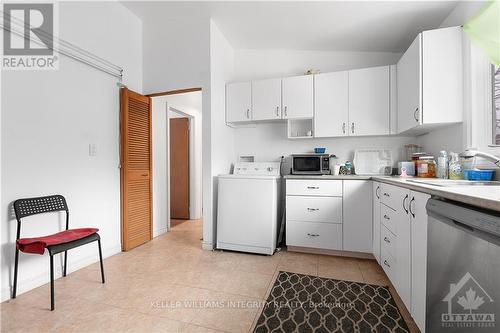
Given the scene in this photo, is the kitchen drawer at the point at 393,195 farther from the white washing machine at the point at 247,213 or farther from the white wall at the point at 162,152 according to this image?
the white wall at the point at 162,152

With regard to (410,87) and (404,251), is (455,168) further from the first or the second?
(404,251)

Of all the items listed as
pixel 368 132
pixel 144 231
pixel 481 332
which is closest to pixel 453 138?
pixel 368 132

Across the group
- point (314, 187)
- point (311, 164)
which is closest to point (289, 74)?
point (311, 164)

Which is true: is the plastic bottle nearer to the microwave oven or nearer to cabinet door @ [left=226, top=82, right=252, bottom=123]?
the microwave oven

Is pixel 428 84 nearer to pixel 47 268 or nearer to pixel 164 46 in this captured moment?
pixel 164 46

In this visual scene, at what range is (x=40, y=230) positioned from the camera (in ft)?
6.39

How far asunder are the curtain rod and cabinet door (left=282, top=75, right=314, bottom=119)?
1.99 m

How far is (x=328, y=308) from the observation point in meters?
1.64

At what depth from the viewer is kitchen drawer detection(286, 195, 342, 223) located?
2.49 m

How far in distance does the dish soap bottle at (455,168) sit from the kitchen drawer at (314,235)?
1.06m

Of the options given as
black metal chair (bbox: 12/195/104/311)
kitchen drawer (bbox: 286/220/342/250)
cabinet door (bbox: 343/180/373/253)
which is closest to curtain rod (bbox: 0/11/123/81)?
black metal chair (bbox: 12/195/104/311)

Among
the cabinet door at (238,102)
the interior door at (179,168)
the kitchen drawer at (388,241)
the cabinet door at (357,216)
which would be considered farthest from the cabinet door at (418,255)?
the interior door at (179,168)

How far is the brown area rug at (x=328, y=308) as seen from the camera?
4.78ft

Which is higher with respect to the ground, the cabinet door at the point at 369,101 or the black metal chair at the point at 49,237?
the cabinet door at the point at 369,101
